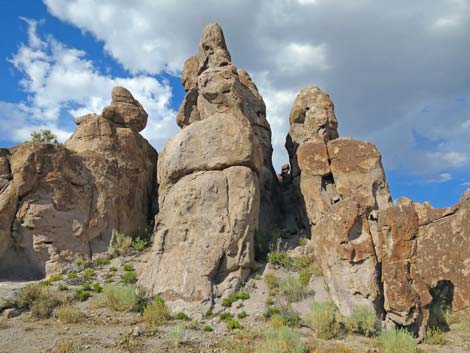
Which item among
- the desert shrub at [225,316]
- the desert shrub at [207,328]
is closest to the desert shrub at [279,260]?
the desert shrub at [225,316]

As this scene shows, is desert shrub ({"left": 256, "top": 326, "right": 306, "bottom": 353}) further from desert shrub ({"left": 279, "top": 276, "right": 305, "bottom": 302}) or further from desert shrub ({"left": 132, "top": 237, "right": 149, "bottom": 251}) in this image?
desert shrub ({"left": 132, "top": 237, "right": 149, "bottom": 251})

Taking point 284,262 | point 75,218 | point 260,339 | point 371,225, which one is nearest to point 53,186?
point 75,218

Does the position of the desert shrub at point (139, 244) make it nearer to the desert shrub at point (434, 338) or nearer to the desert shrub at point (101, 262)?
the desert shrub at point (101, 262)

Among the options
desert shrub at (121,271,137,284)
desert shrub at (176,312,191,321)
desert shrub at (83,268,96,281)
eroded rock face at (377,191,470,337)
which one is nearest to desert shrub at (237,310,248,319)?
desert shrub at (176,312,191,321)

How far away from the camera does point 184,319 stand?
14367 millimetres

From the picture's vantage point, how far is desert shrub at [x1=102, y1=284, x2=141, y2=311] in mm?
14773

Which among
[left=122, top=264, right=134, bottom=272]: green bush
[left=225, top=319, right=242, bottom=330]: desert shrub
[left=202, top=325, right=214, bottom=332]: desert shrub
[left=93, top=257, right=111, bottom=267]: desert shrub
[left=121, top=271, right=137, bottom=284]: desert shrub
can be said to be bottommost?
[left=202, top=325, right=214, bottom=332]: desert shrub

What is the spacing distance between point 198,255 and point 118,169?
29.1 ft

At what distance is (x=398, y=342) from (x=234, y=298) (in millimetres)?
5884

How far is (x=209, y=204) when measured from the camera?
1736 cm

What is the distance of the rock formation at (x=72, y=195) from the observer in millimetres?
19594

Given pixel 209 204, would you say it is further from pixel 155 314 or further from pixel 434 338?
pixel 434 338

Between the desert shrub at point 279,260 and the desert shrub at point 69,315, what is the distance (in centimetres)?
752

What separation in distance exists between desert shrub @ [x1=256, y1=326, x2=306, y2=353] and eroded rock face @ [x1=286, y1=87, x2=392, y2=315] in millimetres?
2762
